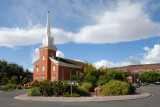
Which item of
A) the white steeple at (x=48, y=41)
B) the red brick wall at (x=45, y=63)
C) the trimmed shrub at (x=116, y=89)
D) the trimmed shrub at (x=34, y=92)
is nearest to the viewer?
the trimmed shrub at (x=34, y=92)

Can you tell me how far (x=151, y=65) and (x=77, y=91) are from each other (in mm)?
98078

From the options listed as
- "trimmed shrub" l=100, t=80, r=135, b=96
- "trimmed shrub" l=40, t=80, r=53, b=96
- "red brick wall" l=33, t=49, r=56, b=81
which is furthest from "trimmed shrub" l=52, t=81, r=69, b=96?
"red brick wall" l=33, t=49, r=56, b=81

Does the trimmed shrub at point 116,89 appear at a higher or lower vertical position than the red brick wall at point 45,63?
lower

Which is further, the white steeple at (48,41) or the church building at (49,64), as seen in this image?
the white steeple at (48,41)

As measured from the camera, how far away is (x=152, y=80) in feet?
284

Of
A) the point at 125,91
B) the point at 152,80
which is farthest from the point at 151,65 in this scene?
the point at 125,91

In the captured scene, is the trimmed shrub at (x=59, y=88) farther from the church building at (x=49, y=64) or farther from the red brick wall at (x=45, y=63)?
the red brick wall at (x=45, y=63)

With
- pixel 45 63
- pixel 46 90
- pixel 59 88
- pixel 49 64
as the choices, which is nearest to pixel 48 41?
pixel 45 63

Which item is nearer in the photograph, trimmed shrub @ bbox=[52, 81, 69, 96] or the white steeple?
trimmed shrub @ bbox=[52, 81, 69, 96]

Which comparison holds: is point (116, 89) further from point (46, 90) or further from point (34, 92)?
point (34, 92)

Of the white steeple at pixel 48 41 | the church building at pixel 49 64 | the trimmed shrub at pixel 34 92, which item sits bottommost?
the trimmed shrub at pixel 34 92

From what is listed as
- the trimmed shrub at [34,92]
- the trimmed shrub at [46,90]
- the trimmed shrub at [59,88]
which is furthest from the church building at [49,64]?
the trimmed shrub at [59,88]

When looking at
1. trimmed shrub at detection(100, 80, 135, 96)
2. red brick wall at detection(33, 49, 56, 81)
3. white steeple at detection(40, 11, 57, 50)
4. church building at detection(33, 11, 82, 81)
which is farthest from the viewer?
white steeple at detection(40, 11, 57, 50)

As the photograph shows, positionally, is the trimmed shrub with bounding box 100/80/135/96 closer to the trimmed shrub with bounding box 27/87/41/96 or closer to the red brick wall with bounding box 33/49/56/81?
the trimmed shrub with bounding box 27/87/41/96
